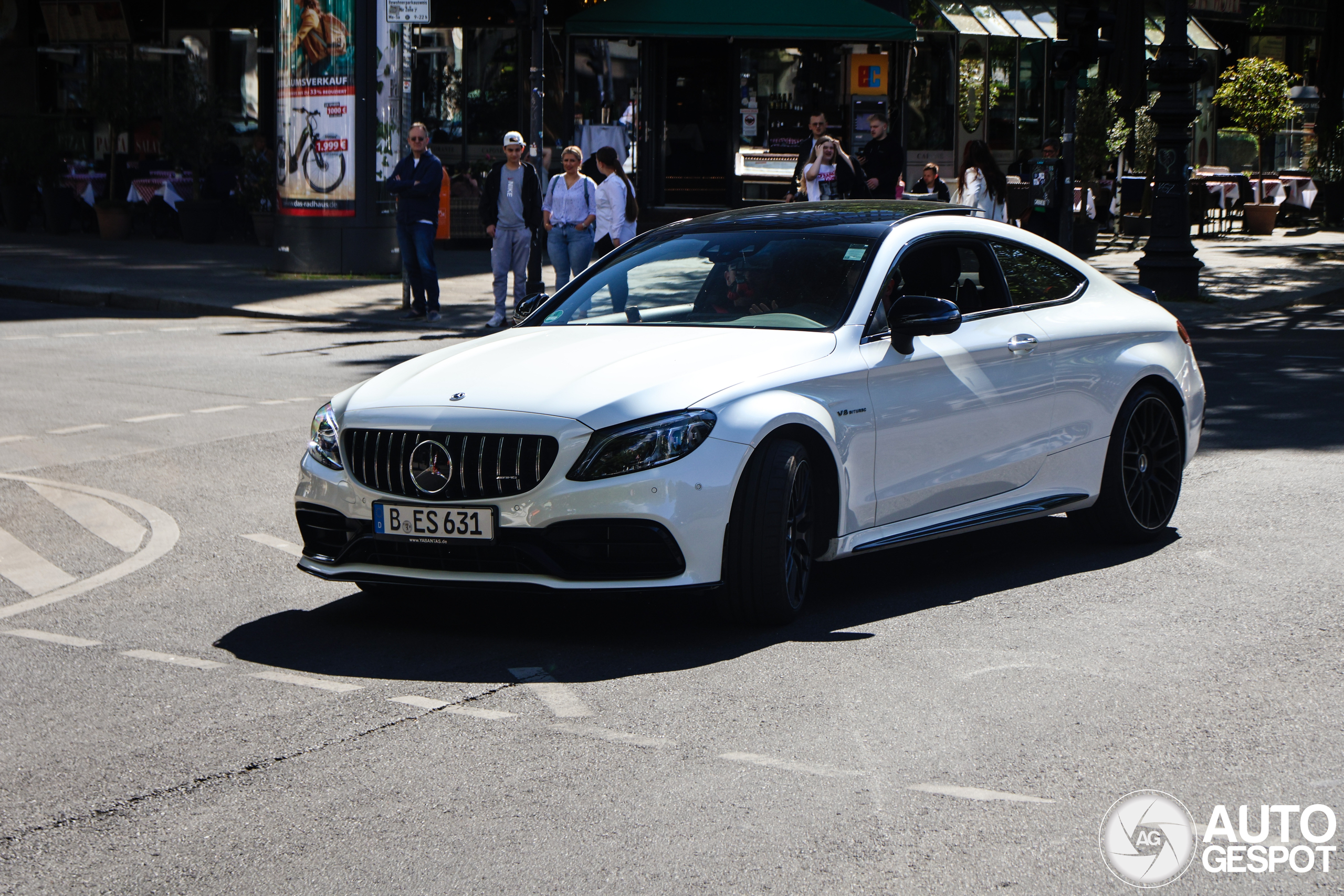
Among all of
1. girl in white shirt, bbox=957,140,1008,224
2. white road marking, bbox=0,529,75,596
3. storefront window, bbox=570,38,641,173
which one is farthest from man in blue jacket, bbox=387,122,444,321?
storefront window, bbox=570,38,641,173

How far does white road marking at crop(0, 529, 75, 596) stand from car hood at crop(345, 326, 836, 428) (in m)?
1.65

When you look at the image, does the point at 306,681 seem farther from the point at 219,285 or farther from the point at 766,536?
the point at 219,285

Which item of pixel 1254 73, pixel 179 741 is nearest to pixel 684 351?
pixel 179 741

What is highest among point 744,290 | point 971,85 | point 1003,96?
point 971,85

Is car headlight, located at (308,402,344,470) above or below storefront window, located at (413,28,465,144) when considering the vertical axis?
below

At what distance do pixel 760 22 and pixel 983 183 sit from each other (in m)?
8.94

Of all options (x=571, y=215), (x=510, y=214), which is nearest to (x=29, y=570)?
(x=571, y=215)

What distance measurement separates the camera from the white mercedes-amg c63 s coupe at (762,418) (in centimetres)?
550

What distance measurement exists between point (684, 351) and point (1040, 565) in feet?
6.61

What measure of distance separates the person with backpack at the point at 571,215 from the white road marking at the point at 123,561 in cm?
854

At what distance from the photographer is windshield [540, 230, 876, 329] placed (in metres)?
6.44

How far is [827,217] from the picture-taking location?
272 inches

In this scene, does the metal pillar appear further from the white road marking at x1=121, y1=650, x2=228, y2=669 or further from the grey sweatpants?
the white road marking at x1=121, y1=650, x2=228, y2=669

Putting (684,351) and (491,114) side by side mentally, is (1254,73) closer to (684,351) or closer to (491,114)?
(491,114)
